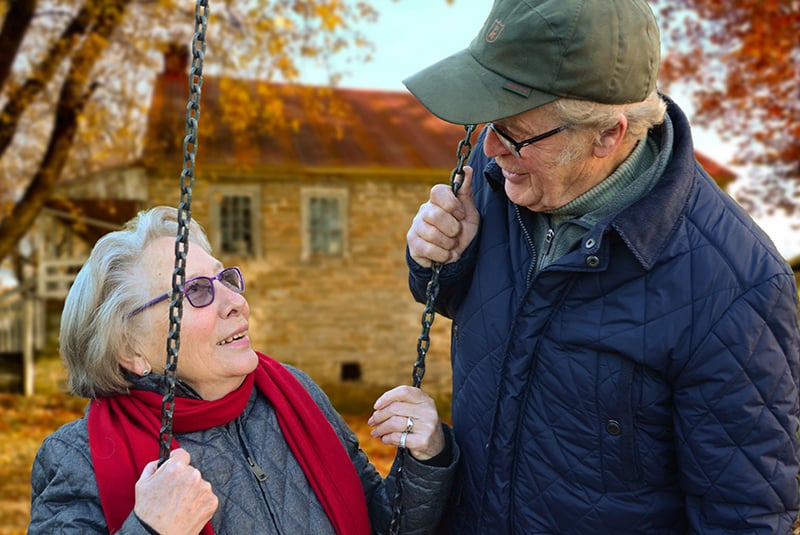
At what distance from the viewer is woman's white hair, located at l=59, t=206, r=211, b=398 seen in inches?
81.0

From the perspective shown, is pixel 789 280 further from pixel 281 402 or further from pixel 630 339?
pixel 281 402

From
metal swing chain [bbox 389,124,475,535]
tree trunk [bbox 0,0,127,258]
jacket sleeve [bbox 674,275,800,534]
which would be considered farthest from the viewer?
tree trunk [bbox 0,0,127,258]

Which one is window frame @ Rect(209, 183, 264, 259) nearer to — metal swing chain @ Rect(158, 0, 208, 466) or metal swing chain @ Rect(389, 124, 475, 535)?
metal swing chain @ Rect(389, 124, 475, 535)

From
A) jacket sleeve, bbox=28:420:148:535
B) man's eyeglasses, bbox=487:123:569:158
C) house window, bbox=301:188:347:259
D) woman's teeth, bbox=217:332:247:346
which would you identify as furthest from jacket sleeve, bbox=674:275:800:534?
house window, bbox=301:188:347:259

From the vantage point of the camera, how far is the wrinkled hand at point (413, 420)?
2.09m

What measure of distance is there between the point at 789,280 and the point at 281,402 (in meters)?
1.48

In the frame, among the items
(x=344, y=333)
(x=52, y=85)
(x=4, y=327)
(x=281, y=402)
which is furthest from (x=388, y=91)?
(x=281, y=402)

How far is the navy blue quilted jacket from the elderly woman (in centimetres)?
26

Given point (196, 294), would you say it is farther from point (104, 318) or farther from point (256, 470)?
point (256, 470)

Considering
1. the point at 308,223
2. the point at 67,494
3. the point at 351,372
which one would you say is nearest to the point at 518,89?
the point at 67,494

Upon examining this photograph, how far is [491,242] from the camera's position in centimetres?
205

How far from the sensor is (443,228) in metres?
2.05

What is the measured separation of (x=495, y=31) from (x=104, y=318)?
1.34 m

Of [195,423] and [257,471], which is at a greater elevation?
[195,423]
